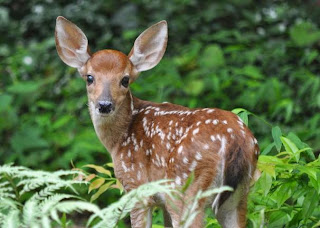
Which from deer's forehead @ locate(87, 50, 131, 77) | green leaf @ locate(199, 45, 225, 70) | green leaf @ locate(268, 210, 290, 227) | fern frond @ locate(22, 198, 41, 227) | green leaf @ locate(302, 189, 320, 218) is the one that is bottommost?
green leaf @ locate(199, 45, 225, 70)

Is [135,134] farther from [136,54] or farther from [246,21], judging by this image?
[246,21]

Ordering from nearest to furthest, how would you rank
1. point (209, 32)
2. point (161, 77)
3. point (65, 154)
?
point (65, 154) → point (161, 77) → point (209, 32)

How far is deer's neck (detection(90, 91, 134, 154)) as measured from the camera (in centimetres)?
491

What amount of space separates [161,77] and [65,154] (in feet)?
5.74

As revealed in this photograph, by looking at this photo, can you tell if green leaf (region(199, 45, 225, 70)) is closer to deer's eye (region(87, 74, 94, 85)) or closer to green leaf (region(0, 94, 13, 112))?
green leaf (region(0, 94, 13, 112))

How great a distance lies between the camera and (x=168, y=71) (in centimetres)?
954

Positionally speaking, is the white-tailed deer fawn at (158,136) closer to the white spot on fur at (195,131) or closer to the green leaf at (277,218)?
the white spot on fur at (195,131)

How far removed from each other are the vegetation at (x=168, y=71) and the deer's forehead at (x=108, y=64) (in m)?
2.65

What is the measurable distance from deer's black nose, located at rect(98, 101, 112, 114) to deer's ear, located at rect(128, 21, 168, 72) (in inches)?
A: 20.8

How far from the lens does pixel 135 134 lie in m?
4.80

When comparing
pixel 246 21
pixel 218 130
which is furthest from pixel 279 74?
pixel 218 130

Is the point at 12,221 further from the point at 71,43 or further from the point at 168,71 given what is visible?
the point at 168,71

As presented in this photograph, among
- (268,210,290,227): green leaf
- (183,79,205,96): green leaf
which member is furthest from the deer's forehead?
(183,79,205,96): green leaf

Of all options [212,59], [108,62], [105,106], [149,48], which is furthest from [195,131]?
[212,59]
